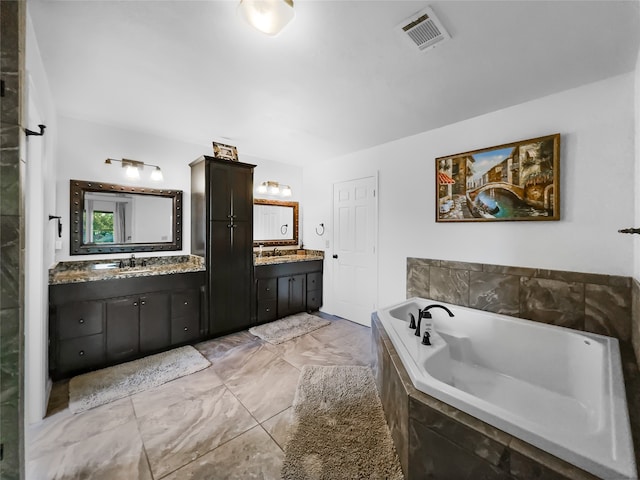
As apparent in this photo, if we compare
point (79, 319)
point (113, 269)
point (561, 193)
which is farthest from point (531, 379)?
point (113, 269)

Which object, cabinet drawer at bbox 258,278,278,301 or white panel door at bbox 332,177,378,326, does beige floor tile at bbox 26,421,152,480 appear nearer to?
cabinet drawer at bbox 258,278,278,301

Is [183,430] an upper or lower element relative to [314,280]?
lower

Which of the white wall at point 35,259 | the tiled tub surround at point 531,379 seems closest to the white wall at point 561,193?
the tiled tub surround at point 531,379

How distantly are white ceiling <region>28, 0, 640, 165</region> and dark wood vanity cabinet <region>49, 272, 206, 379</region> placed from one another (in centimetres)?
168

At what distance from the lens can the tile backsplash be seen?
1.90 meters

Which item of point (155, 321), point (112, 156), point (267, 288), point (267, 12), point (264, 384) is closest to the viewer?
point (267, 12)

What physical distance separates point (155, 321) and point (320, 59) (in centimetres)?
281

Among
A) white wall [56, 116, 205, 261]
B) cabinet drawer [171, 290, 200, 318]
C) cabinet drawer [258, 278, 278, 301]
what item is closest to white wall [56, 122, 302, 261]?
white wall [56, 116, 205, 261]

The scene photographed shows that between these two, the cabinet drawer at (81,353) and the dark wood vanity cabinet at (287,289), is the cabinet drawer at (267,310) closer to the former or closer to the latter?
the dark wood vanity cabinet at (287,289)

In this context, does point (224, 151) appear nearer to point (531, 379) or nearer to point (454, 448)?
point (454, 448)

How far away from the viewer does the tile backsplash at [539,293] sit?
190 cm

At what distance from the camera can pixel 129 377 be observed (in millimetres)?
2273

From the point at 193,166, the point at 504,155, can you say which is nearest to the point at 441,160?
the point at 504,155

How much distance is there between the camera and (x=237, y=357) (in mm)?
2689
